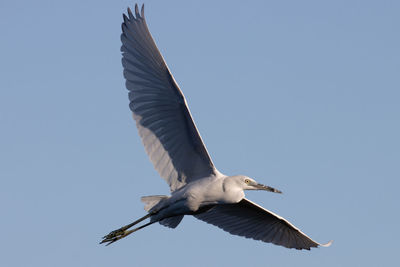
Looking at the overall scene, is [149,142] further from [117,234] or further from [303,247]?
[303,247]

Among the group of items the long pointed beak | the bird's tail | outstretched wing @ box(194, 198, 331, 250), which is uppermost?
the bird's tail

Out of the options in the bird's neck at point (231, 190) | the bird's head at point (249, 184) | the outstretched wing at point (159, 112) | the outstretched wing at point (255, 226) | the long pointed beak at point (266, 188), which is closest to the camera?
the outstretched wing at point (159, 112)

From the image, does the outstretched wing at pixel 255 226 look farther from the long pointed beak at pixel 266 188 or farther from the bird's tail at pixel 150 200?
the bird's tail at pixel 150 200

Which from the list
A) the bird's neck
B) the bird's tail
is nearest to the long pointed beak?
the bird's neck

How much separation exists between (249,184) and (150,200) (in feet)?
7.35

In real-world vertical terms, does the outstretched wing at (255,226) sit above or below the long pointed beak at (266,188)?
below

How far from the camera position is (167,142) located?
1759 cm

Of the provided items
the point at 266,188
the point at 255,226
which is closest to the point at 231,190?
the point at 266,188

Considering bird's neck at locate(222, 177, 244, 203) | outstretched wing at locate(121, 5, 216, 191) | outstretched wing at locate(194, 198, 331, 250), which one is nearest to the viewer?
outstretched wing at locate(121, 5, 216, 191)

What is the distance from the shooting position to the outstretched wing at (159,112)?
16891 mm

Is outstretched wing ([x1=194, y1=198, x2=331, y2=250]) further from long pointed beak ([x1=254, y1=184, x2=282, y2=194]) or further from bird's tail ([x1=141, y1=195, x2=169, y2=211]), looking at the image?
bird's tail ([x1=141, y1=195, x2=169, y2=211])

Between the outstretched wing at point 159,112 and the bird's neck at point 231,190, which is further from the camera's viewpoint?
the bird's neck at point 231,190

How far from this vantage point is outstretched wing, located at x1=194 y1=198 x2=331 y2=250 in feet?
63.9

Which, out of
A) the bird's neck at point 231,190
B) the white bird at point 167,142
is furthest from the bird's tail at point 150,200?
the bird's neck at point 231,190
